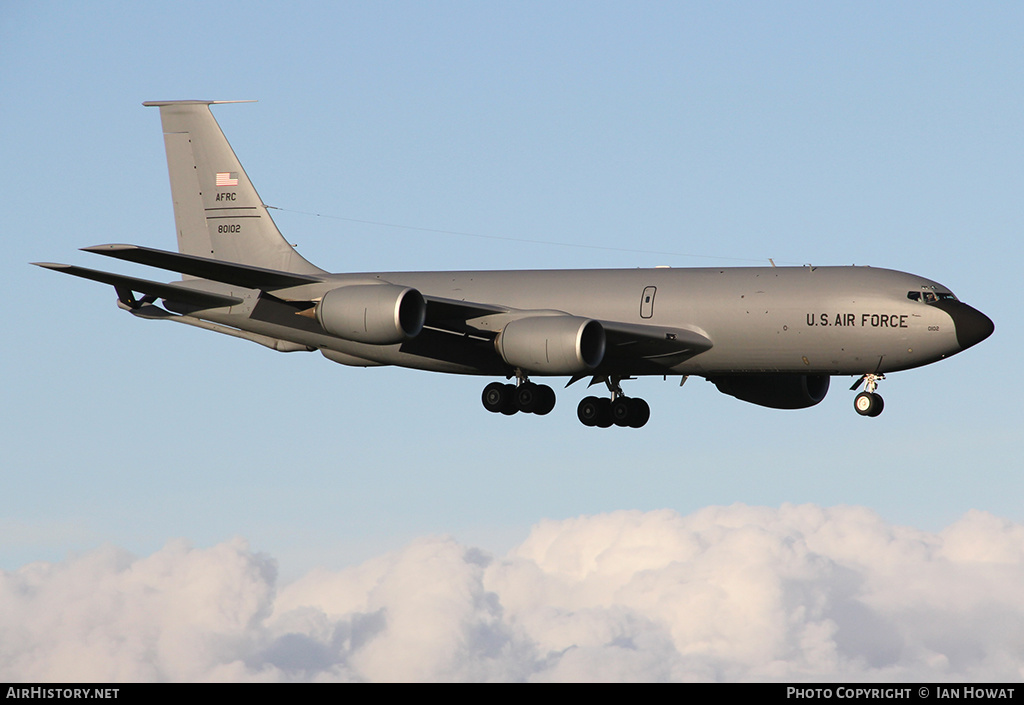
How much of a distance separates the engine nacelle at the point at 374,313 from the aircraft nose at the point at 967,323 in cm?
1427

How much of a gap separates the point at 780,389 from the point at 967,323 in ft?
27.5

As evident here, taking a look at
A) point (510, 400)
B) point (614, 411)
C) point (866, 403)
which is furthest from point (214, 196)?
point (866, 403)

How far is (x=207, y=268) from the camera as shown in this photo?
40.1m

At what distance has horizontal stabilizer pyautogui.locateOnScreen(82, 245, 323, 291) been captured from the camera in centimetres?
3831

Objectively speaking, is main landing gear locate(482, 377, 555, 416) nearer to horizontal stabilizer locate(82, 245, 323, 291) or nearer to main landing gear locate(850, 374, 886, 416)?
horizontal stabilizer locate(82, 245, 323, 291)

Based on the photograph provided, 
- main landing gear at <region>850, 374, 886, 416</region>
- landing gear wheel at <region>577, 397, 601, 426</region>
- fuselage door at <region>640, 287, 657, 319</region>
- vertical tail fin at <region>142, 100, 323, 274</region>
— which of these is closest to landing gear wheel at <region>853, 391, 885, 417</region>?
main landing gear at <region>850, 374, 886, 416</region>

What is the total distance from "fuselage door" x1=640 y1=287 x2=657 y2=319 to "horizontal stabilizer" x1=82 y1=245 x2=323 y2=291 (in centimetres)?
921
